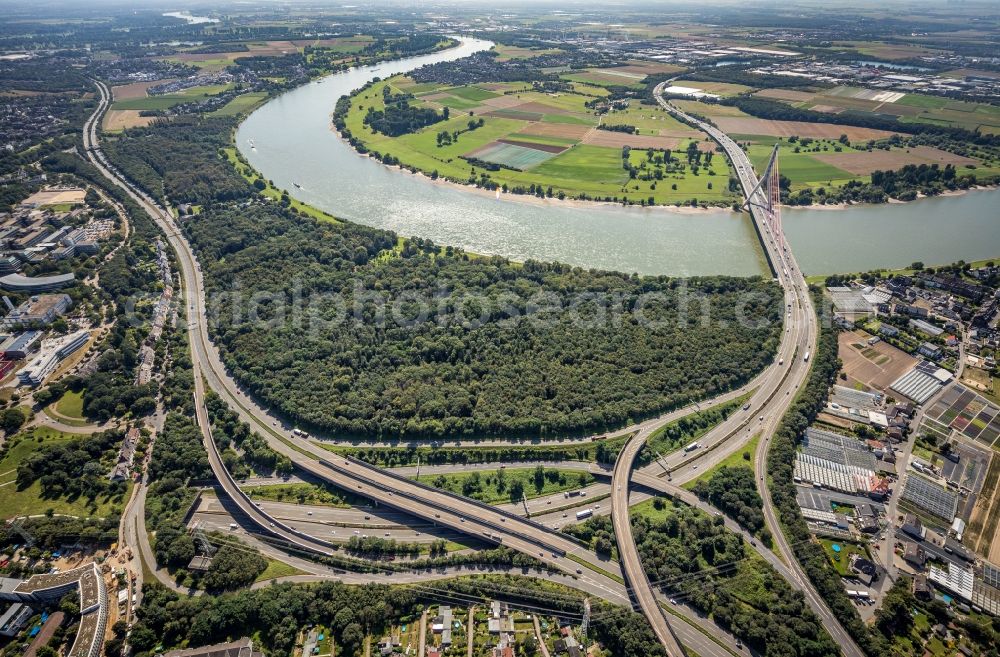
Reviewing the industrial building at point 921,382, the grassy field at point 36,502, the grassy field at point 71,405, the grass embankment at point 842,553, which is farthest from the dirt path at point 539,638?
the grassy field at point 71,405

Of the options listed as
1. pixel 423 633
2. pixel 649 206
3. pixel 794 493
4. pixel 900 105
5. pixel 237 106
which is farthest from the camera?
pixel 237 106

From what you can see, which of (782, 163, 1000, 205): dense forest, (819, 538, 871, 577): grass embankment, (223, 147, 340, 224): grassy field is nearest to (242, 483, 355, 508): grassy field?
(819, 538, 871, 577): grass embankment

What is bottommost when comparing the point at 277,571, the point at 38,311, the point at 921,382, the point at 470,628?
the point at 277,571

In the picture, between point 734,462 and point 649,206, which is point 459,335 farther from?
point 649,206

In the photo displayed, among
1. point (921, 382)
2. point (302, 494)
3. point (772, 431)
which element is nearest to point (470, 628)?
point (302, 494)

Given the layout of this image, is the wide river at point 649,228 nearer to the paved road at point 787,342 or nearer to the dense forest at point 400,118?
the paved road at point 787,342
